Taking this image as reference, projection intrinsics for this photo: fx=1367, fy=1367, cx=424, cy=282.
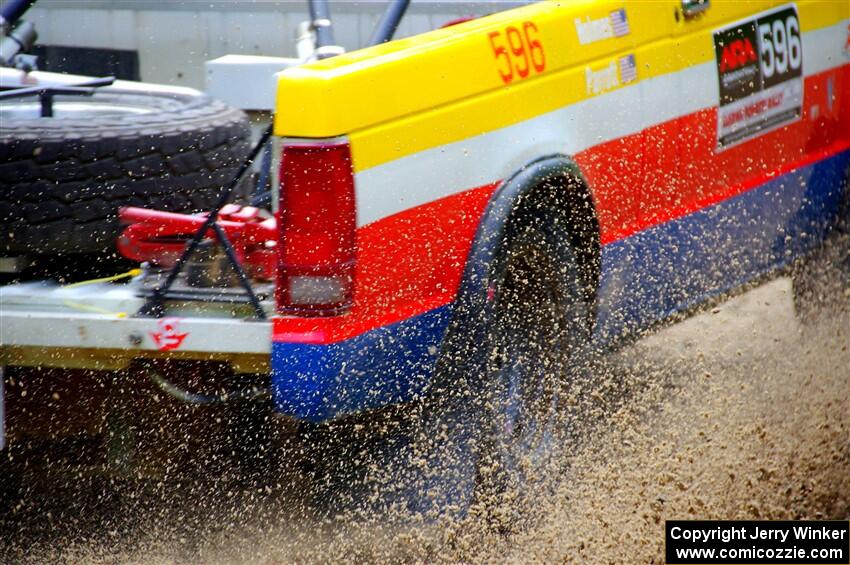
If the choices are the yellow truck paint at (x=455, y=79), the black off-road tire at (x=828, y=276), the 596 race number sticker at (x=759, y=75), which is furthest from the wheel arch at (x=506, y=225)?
the black off-road tire at (x=828, y=276)

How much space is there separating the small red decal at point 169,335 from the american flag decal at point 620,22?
1.82 m

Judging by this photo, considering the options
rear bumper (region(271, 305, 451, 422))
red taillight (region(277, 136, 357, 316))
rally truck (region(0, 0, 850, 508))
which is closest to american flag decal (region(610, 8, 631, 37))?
rally truck (region(0, 0, 850, 508))

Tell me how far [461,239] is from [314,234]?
0.52 m

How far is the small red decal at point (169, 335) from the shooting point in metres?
3.69

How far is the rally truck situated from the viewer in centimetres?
363

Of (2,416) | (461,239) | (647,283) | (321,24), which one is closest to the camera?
(2,416)

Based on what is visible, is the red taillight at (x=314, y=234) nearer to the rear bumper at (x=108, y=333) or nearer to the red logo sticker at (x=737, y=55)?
the rear bumper at (x=108, y=333)

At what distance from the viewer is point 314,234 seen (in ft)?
11.9

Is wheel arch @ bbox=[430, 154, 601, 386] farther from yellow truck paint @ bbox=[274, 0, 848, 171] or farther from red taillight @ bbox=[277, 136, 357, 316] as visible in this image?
red taillight @ bbox=[277, 136, 357, 316]

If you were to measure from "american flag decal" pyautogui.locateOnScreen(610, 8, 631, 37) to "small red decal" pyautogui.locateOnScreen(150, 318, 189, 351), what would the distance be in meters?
1.82

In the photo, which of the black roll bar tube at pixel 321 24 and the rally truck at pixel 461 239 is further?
the black roll bar tube at pixel 321 24

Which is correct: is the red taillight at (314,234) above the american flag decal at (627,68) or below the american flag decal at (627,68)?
below

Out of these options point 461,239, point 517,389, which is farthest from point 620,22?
point 517,389

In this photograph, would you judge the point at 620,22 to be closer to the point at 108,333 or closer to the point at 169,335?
the point at 169,335
